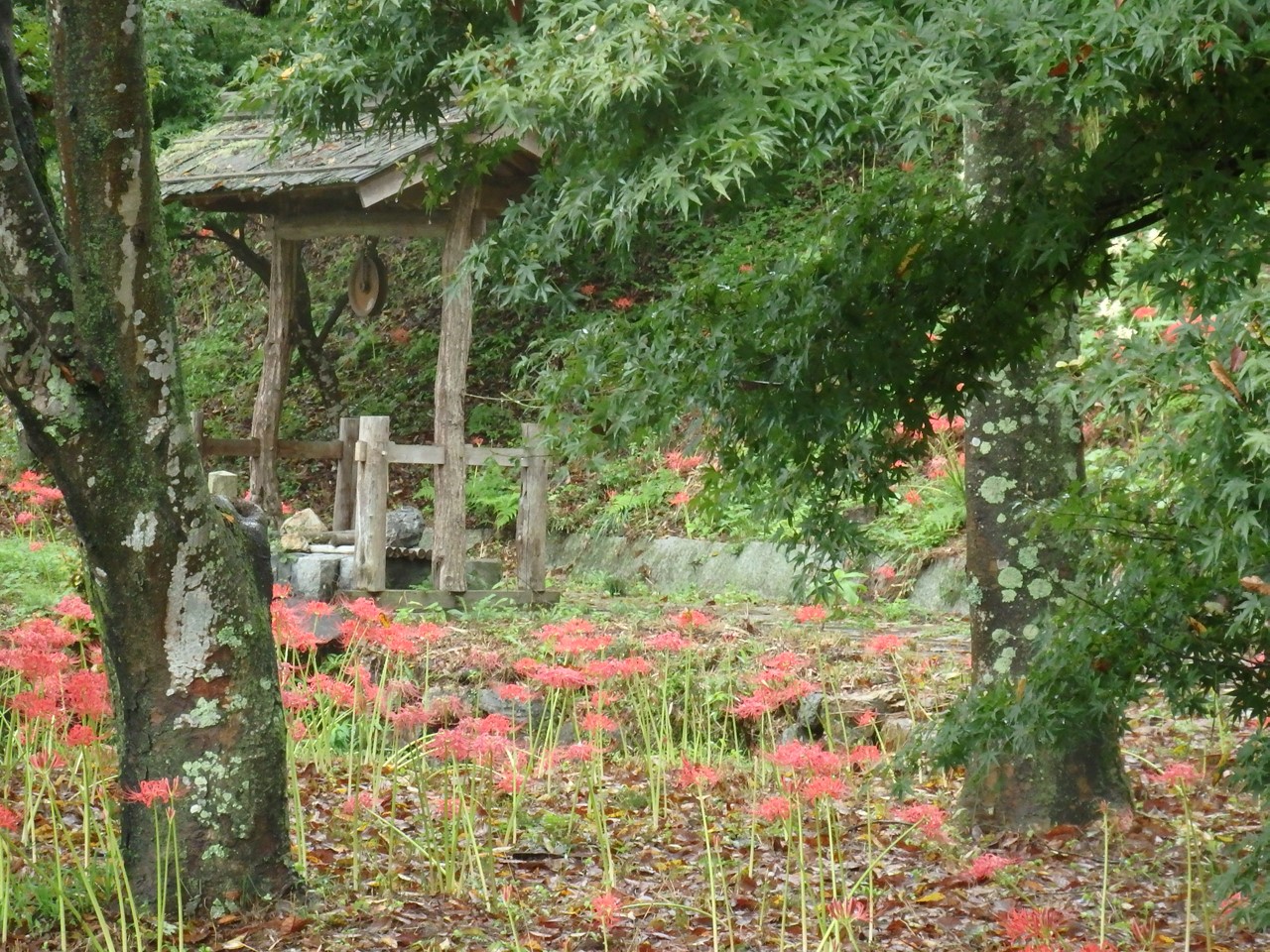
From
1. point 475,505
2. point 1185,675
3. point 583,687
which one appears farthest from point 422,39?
point 475,505

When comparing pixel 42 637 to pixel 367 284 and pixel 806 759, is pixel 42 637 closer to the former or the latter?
pixel 806 759

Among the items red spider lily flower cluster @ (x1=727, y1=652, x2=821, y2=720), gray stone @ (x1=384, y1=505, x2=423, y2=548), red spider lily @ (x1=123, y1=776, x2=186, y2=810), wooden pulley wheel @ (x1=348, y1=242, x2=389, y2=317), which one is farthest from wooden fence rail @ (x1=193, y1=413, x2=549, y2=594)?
red spider lily @ (x1=123, y1=776, x2=186, y2=810)

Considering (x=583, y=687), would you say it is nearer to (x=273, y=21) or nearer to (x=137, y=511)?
(x=137, y=511)

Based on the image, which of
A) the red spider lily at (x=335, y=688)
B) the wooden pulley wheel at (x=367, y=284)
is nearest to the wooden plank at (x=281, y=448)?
the wooden pulley wheel at (x=367, y=284)

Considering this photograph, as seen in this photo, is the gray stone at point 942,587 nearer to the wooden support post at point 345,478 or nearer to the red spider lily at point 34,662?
the wooden support post at point 345,478

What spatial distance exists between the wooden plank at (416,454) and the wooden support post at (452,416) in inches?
2.4

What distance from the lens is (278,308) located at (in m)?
12.1

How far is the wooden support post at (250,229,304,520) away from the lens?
11.7m

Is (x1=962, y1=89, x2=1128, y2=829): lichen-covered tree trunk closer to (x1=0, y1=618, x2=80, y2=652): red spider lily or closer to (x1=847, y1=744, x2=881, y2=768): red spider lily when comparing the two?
(x1=847, y1=744, x2=881, y2=768): red spider lily

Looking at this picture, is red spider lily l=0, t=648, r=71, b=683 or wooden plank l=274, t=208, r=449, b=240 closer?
red spider lily l=0, t=648, r=71, b=683

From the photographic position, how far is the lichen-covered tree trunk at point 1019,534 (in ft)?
15.4

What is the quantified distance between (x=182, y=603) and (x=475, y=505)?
31.7 feet

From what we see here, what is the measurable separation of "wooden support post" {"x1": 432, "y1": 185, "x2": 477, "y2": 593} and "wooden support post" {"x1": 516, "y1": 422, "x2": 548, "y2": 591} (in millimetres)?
411

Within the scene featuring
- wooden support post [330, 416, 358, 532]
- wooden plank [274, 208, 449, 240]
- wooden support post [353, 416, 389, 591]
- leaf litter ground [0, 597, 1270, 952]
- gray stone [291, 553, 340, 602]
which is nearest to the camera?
leaf litter ground [0, 597, 1270, 952]
